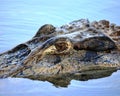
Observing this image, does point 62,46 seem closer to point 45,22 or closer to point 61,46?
point 61,46

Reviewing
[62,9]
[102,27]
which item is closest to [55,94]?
[102,27]

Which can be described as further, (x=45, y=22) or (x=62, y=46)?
(x=45, y=22)

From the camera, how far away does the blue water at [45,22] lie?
8.19 m

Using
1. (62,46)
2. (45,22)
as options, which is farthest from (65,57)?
(45,22)

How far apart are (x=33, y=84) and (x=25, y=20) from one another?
6.68 m

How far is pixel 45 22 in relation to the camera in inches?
592

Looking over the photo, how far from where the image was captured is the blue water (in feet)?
26.9

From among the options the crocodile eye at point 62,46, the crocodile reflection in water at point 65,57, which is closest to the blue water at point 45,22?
the crocodile reflection in water at point 65,57

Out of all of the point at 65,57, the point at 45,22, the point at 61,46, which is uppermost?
the point at 45,22

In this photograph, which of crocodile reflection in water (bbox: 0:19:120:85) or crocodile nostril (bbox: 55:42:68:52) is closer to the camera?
crocodile reflection in water (bbox: 0:19:120:85)

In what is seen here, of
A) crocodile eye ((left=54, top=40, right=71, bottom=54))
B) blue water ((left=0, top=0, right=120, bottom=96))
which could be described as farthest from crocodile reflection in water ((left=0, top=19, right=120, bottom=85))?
blue water ((left=0, top=0, right=120, bottom=96))

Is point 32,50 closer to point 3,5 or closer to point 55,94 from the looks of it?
point 55,94

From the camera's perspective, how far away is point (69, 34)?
367 inches

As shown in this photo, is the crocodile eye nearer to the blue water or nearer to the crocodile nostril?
the crocodile nostril
